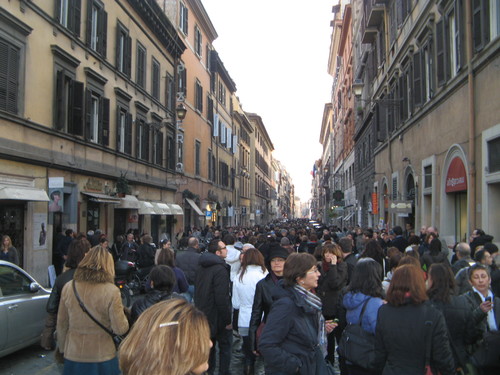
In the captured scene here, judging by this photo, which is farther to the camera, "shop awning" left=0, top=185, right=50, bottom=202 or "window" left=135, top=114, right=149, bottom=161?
"window" left=135, top=114, right=149, bottom=161

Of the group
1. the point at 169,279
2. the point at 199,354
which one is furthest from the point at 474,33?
the point at 199,354

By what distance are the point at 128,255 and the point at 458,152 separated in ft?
31.4

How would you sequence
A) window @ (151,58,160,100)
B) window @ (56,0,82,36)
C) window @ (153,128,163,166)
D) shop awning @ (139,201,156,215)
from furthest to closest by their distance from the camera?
window @ (153,128,163,166) < window @ (151,58,160,100) < shop awning @ (139,201,156,215) < window @ (56,0,82,36)

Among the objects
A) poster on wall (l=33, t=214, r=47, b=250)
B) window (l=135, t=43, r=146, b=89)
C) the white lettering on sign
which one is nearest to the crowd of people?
the white lettering on sign

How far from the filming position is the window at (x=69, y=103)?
16.1m

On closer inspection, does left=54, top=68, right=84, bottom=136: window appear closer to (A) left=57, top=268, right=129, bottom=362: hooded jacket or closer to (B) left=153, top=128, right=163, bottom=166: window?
(B) left=153, top=128, right=163, bottom=166: window

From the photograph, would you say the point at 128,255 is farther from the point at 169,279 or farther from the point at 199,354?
the point at 199,354

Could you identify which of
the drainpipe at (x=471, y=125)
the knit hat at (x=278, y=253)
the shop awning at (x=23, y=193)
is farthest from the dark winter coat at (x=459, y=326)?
the shop awning at (x=23, y=193)

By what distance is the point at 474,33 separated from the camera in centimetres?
1234

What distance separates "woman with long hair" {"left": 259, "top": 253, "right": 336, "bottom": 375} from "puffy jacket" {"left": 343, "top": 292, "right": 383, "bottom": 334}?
68 centimetres

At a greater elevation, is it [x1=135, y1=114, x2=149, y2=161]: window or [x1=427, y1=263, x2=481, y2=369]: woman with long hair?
[x1=135, y1=114, x2=149, y2=161]: window

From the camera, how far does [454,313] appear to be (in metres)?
4.51

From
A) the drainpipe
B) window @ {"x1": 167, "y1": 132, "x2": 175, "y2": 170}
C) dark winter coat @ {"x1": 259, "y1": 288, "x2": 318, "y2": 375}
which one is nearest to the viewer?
dark winter coat @ {"x1": 259, "y1": 288, "x2": 318, "y2": 375}

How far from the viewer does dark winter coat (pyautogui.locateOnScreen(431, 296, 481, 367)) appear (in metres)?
4.50
